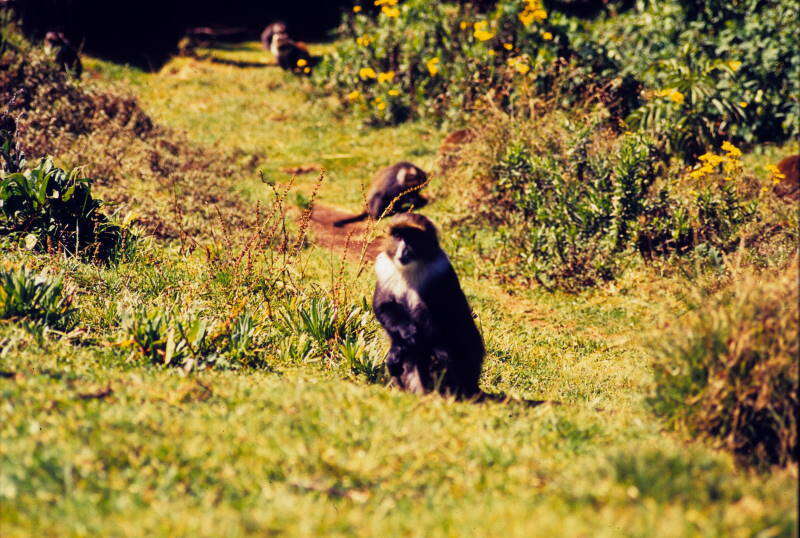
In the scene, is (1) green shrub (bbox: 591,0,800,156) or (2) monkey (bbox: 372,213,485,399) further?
(1) green shrub (bbox: 591,0,800,156)

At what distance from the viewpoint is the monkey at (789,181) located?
8.87m

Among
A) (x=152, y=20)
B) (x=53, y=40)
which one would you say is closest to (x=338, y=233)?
(x=53, y=40)

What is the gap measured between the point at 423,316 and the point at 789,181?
6603mm

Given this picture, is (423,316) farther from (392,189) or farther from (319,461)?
(392,189)

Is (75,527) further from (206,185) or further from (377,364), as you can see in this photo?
(206,185)

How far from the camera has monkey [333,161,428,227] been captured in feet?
31.2

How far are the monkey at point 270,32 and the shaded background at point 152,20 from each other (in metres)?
1.20

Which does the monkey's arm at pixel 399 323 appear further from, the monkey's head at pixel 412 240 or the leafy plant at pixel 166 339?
the leafy plant at pixel 166 339

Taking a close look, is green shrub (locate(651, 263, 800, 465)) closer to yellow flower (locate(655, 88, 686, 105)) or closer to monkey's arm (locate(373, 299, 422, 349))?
monkey's arm (locate(373, 299, 422, 349))

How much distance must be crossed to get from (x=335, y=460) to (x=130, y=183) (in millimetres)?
6934

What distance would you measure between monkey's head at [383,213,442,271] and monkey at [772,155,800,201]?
6.00 metres

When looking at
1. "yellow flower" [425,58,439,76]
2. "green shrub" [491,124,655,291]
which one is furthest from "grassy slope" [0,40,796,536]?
"yellow flower" [425,58,439,76]

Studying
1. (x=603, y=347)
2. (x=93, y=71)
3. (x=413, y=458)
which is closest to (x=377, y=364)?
(x=413, y=458)

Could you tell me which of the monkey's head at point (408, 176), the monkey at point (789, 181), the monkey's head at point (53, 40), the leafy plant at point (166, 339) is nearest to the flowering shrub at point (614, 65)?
the monkey at point (789, 181)
